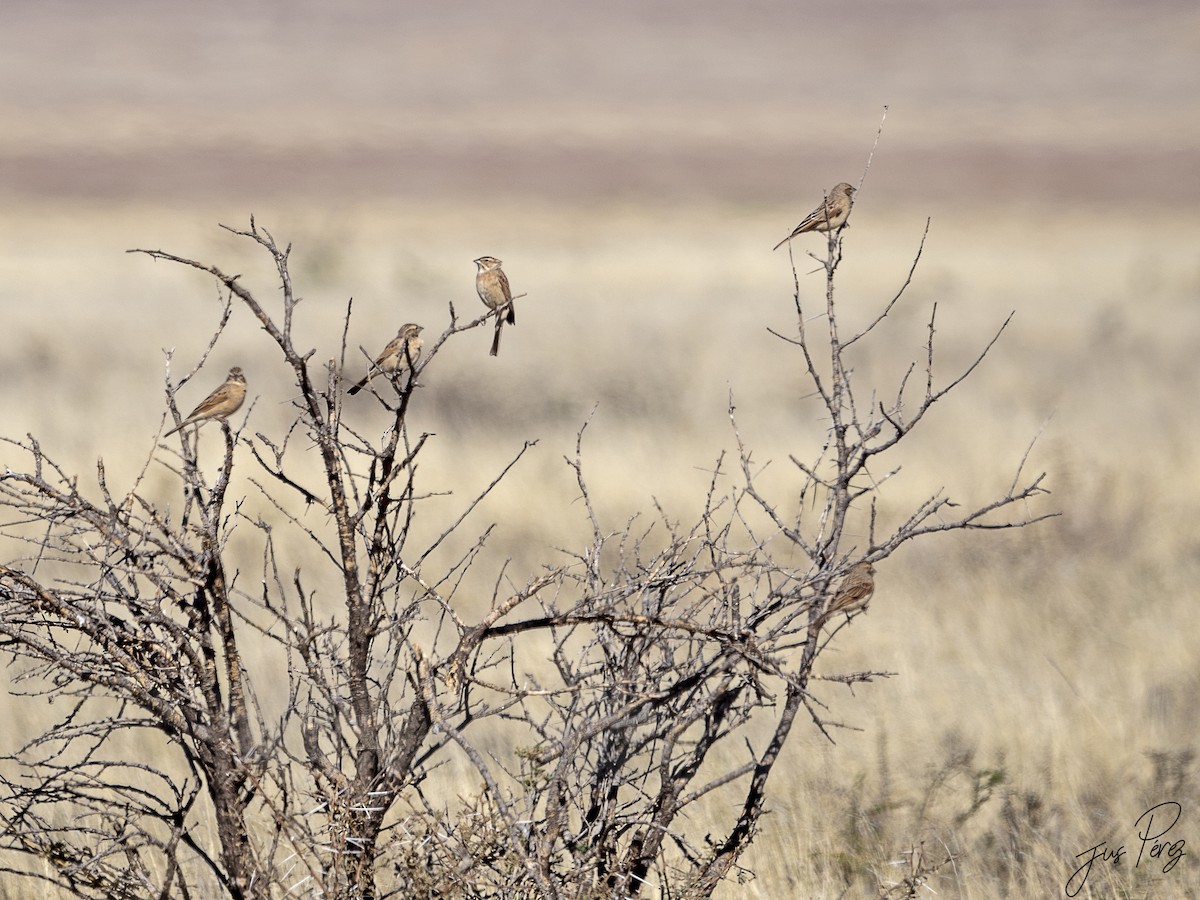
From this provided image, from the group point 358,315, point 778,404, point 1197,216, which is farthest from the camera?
point 1197,216

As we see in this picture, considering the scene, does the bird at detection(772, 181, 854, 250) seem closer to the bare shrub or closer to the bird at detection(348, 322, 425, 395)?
the bird at detection(348, 322, 425, 395)

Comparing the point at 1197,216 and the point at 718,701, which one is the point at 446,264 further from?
the point at 718,701

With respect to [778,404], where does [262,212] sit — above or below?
above

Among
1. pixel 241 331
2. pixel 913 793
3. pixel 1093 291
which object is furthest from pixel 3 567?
pixel 1093 291

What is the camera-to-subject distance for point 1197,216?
28828mm

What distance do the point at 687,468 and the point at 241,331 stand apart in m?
8.16
